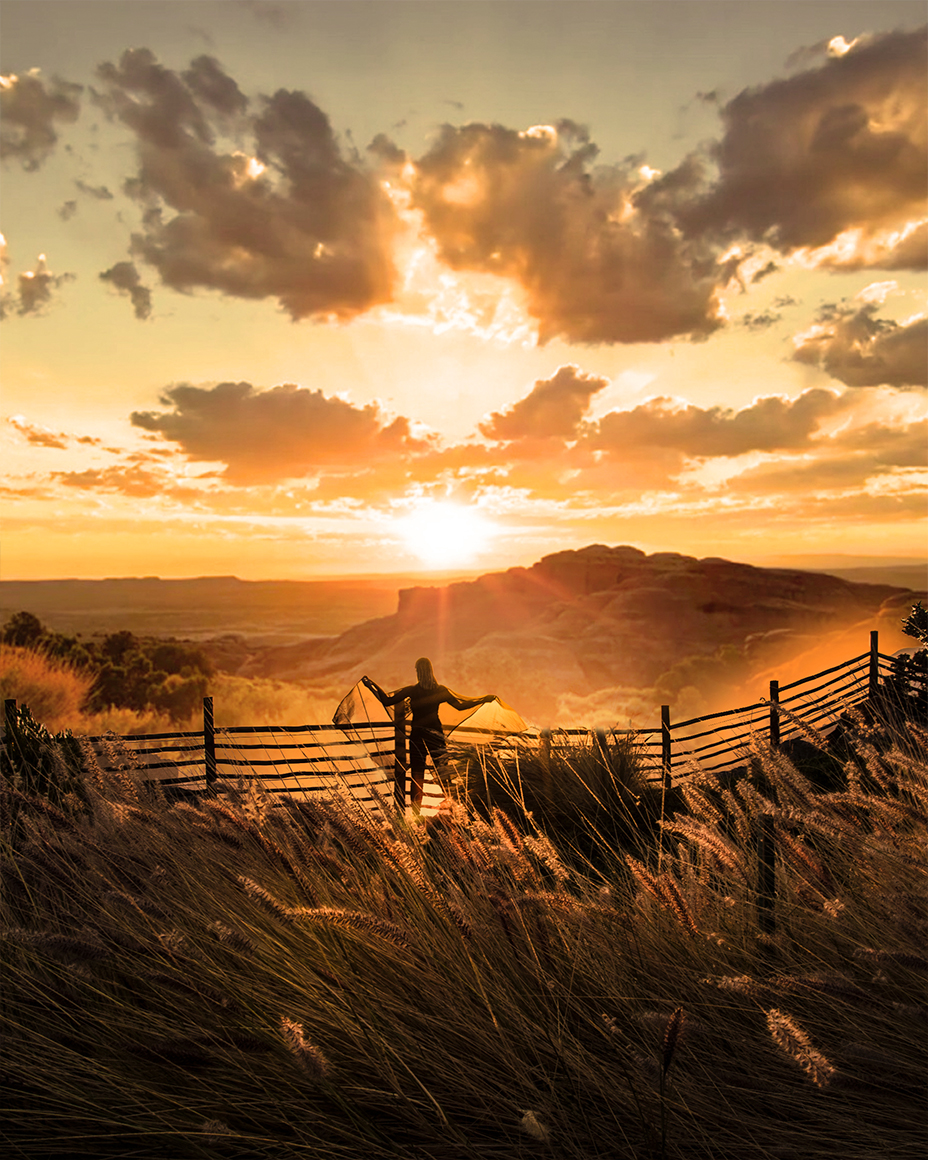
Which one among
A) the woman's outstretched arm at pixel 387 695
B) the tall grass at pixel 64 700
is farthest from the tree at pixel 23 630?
the woman's outstretched arm at pixel 387 695

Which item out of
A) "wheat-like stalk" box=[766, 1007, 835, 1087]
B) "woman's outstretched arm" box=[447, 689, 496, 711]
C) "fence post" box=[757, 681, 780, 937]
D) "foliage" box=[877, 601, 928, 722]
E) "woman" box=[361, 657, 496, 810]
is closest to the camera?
"wheat-like stalk" box=[766, 1007, 835, 1087]

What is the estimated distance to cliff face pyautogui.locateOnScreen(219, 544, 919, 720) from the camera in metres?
103

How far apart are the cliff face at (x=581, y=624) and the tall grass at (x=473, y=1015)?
86080 millimetres

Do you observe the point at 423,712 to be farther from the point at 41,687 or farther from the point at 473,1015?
the point at 41,687

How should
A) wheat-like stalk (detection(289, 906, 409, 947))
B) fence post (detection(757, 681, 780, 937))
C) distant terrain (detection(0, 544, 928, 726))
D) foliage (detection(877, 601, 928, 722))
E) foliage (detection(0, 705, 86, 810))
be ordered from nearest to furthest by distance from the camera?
1. wheat-like stalk (detection(289, 906, 409, 947))
2. fence post (detection(757, 681, 780, 937))
3. foliage (detection(0, 705, 86, 810))
4. foliage (detection(877, 601, 928, 722))
5. distant terrain (detection(0, 544, 928, 726))

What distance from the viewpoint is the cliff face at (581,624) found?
339ft

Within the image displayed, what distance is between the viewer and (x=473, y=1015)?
91.0 inches

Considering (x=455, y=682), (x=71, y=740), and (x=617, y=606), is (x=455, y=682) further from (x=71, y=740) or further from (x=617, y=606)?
(x=71, y=740)

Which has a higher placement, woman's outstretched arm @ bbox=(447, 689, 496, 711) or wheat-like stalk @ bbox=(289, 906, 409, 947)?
wheat-like stalk @ bbox=(289, 906, 409, 947)

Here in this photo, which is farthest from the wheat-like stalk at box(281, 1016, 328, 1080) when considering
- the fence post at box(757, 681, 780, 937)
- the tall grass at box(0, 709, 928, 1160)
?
the fence post at box(757, 681, 780, 937)

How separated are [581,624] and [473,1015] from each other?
12342cm

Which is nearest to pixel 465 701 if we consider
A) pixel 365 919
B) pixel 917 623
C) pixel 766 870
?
pixel 766 870

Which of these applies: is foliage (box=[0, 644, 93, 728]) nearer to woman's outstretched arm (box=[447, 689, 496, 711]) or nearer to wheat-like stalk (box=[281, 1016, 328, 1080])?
woman's outstretched arm (box=[447, 689, 496, 711])

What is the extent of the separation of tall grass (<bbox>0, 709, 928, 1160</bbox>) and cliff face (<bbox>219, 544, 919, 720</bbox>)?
282ft
